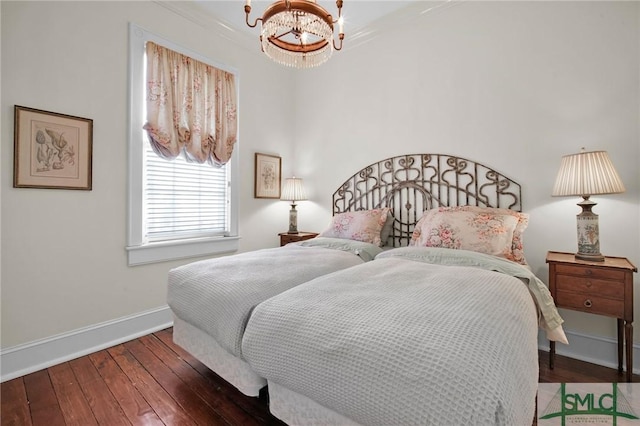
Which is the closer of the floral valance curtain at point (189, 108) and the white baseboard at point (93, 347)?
the white baseboard at point (93, 347)

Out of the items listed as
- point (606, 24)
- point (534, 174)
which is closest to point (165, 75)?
point (534, 174)

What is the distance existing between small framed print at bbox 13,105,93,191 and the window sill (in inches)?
25.5

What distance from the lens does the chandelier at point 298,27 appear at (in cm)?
166

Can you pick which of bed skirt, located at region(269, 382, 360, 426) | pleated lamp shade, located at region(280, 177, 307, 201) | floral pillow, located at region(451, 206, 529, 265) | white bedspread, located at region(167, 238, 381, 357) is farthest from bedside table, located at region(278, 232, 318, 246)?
bed skirt, located at region(269, 382, 360, 426)

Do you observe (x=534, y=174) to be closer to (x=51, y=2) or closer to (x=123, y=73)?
(x=123, y=73)

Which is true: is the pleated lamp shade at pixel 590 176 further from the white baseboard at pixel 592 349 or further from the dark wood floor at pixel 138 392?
the dark wood floor at pixel 138 392

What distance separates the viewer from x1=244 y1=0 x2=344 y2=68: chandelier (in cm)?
166

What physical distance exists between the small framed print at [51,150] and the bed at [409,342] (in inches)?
73.9

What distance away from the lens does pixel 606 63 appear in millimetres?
2039

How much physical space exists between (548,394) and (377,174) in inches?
86.8

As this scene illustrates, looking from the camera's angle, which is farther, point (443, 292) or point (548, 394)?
point (548, 394)

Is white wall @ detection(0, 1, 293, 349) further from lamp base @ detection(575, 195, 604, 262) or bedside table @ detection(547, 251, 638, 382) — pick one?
lamp base @ detection(575, 195, 604, 262)

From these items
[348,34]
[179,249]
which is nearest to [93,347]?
[179,249]

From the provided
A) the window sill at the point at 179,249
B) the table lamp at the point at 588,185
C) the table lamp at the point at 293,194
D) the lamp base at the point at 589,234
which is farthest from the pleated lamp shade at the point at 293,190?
the lamp base at the point at 589,234
